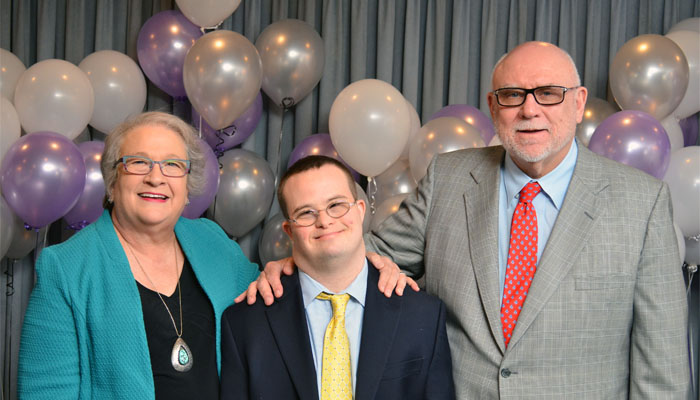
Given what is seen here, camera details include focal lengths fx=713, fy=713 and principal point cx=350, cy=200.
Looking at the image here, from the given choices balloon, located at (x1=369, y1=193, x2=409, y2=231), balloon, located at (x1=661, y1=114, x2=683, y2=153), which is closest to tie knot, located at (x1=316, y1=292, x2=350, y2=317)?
balloon, located at (x1=369, y1=193, x2=409, y2=231)

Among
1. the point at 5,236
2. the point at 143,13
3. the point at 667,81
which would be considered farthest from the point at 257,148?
the point at 667,81

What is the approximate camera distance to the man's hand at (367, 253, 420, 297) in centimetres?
191

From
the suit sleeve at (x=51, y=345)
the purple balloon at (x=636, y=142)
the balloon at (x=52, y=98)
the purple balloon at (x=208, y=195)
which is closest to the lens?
the suit sleeve at (x=51, y=345)

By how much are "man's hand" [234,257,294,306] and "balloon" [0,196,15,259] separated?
1995mm

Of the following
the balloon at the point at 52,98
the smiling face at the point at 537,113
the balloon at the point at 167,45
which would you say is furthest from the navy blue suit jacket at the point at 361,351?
the balloon at the point at 167,45

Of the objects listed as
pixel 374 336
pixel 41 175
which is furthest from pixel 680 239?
pixel 41 175

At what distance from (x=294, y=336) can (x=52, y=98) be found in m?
2.38

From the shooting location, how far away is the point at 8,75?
12.6 feet

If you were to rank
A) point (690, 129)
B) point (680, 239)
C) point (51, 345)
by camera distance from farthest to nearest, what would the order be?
point (690, 129) → point (680, 239) → point (51, 345)

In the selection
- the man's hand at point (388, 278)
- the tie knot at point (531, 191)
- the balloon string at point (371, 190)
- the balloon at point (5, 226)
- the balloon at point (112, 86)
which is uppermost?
the balloon at point (112, 86)

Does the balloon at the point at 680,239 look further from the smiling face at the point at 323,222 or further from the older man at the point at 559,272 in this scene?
the smiling face at the point at 323,222

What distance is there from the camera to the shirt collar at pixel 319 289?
187cm

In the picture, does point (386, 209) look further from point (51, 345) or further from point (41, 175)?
point (51, 345)

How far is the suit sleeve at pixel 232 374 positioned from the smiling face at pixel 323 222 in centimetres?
28
